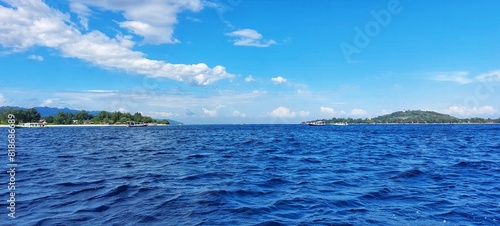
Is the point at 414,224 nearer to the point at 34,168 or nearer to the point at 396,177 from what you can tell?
the point at 396,177

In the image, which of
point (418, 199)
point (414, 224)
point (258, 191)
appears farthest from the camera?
point (258, 191)

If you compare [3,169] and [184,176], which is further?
[3,169]

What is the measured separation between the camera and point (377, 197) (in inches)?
540

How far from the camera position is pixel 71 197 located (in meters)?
13.5

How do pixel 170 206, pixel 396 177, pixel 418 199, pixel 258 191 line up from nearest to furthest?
pixel 170 206 < pixel 418 199 < pixel 258 191 < pixel 396 177

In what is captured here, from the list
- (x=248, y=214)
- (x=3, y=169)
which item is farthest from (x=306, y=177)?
(x=3, y=169)

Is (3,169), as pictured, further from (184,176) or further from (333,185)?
(333,185)

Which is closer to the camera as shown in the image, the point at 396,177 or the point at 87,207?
the point at 87,207

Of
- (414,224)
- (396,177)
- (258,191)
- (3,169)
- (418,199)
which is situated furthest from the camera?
(3,169)

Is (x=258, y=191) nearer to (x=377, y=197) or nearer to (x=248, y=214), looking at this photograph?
(x=248, y=214)

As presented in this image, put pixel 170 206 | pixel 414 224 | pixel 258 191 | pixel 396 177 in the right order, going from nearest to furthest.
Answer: pixel 414 224 < pixel 170 206 < pixel 258 191 < pixel 396 177

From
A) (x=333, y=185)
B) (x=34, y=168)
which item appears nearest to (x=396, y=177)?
(x=333, y=185)

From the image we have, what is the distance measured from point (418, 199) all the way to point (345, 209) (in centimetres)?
400

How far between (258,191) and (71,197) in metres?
8.47
